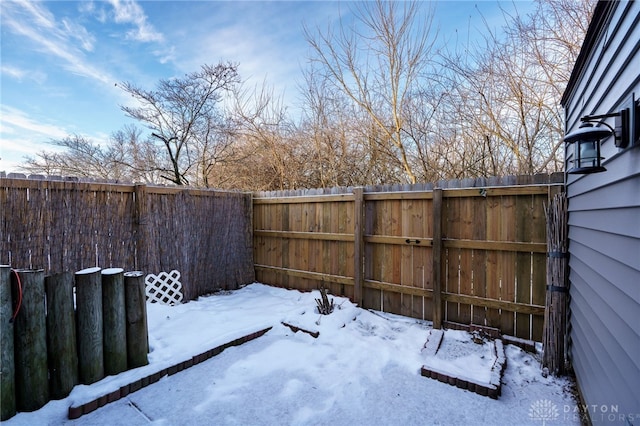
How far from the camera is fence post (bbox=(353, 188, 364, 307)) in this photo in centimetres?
388

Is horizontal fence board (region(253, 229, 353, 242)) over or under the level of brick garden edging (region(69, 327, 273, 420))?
over

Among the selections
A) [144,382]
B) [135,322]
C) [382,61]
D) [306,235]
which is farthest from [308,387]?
[382,61]

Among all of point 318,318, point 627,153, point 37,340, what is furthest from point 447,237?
point 37,340

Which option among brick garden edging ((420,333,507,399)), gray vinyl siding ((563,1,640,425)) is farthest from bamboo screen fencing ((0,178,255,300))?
gray vinyl siding ((563,1,640,425))

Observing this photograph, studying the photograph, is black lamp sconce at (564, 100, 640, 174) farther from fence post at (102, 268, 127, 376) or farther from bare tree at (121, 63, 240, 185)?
bare tree at (121, 63, 240, 185)

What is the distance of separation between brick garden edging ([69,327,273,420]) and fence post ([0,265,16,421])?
0.33 m

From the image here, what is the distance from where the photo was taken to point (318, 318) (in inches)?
137

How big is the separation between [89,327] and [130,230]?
181cm

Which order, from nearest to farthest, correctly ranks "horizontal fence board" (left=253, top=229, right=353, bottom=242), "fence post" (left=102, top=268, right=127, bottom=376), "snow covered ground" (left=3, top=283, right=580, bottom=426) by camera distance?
"snow covered ground" (left=3, top=283, right=580, bottom=426) → "fence post" (left=102, top=268, right=127, bottom=376) → "horizontal fence board" (left=253, top=229, right=353, bottom=242)

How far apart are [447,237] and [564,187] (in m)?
1.11

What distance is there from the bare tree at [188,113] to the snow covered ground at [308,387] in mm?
5545

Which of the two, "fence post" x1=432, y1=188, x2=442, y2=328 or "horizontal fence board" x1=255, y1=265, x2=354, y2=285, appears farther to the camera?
"horizontal fence board" x1=255, y1=265, x2=354, y2=285

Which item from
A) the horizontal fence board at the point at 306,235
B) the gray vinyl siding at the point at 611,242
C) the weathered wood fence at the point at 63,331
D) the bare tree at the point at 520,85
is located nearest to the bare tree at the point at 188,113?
the horizontal fence board at the point at 306,235

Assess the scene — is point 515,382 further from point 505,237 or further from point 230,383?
point 230,383
